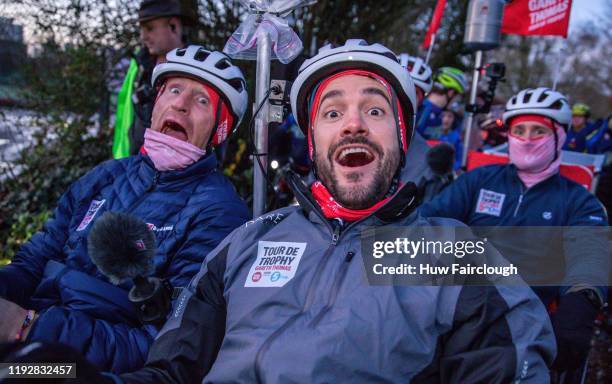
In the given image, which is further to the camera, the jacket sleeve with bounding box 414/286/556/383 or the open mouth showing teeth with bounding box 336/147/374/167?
the open mouth showing teeth with bounding box 336/147/374/167

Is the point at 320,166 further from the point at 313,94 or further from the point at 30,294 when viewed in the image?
the point at 30,294

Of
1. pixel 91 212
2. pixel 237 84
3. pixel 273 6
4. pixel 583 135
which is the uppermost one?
pixel 273 6

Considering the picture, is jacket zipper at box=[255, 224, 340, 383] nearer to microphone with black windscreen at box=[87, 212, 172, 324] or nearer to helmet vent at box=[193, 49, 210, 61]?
microphone with black windscreen at box=[87, 212, 172, 324]

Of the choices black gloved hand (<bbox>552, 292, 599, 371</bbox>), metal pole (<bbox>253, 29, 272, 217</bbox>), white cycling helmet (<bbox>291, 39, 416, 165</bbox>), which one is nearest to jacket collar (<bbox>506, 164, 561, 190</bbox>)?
black gloved hand (<bbox>552, 292, 599, 371</bbox>)

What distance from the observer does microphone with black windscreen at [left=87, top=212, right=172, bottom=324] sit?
6.70 ft

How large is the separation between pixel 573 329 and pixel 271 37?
2146 mm

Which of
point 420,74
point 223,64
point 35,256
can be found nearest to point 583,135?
point 420,74

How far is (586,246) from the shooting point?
312cm

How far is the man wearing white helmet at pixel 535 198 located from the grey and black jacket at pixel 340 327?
144cm

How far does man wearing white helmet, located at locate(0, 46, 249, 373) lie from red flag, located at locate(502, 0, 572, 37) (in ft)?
14.8

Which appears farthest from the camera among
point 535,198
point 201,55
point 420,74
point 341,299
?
point 420,74

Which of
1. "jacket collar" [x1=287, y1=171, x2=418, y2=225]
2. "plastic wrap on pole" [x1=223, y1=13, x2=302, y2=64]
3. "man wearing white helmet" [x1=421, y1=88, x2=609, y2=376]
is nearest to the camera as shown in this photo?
"jacket collar" [x1=287, y1=171, x2=418, y2=225]

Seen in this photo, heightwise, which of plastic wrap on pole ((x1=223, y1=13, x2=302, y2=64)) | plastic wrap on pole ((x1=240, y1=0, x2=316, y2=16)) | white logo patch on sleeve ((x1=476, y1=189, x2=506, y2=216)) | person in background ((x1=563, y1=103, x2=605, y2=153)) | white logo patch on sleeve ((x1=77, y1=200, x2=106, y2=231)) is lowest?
person in background ((x1=563, y1=103, x2=605, y2=153))

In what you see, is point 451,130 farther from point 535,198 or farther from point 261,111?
point 261,111
